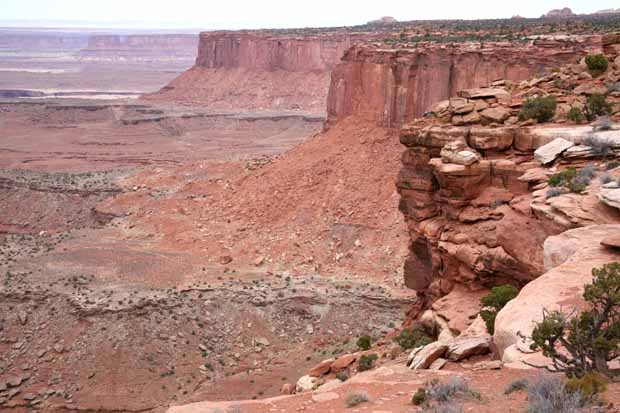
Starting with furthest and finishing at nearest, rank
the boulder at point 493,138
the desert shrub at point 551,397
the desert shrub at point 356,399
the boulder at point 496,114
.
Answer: the boulder at point 496,114
the boulder at point 493,138
the desert shrub at point 356,399
the desert shrub at point 551,397

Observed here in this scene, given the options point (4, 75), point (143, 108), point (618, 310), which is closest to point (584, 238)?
point (618, 310)

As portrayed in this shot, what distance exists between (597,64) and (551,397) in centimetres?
1561

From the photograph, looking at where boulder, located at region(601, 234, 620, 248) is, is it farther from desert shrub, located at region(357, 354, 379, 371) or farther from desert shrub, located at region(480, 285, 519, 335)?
desert shrub, located at region(357, 354, 379, 371)

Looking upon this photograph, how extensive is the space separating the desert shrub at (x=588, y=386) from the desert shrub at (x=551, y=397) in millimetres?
77

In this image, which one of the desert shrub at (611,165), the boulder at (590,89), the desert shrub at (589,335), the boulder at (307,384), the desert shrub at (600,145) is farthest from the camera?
the boulder at (590,89)

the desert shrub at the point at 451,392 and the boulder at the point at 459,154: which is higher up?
the boulder at the point at 459,154

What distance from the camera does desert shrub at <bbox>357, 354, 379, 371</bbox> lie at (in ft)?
61.6

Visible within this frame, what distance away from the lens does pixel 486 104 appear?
854 inches

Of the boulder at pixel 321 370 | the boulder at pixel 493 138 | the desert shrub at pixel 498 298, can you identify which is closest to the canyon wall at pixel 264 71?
the boulder at pixel 493 138

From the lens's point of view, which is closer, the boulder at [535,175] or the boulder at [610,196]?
the boulder at [610,196]

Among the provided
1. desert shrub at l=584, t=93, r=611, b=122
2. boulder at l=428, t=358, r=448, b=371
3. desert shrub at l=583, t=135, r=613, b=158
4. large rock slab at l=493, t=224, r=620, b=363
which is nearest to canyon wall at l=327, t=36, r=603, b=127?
desert shrub at l=584, t=93, r=611, b=122

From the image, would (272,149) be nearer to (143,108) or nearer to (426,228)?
(143,108)

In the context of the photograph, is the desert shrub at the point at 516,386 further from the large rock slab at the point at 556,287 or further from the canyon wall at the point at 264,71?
the canyon wall at the point at 264,71

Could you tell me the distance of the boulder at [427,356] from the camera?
1468 centimetres
